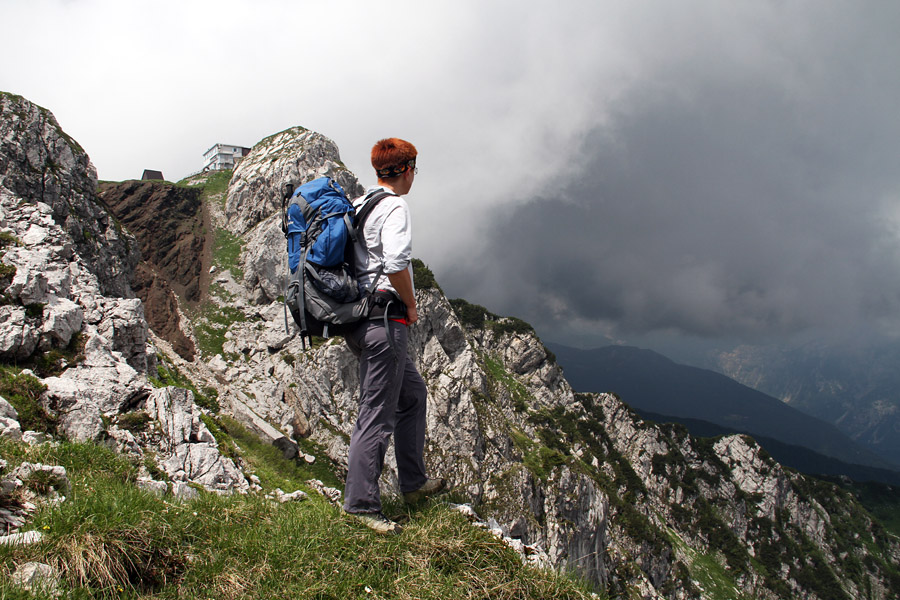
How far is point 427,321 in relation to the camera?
57875 mm

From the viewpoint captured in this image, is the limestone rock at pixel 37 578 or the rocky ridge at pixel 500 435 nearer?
the limestone rock at pixel 37 578

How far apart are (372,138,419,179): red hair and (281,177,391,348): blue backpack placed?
1.24 ft

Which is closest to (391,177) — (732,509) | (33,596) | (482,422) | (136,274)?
(33,596)

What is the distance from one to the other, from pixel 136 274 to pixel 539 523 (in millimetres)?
47409

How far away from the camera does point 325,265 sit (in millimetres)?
5043

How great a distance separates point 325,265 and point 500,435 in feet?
171

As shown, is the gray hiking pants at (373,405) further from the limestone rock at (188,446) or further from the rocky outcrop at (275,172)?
the rocky outcrop at (275,172)

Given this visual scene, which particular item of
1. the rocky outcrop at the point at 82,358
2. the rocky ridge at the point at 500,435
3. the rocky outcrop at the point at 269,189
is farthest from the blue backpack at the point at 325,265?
the rocky outcrop at the point at 269,189

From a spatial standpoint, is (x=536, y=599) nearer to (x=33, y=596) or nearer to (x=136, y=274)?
(x=33, y=596)

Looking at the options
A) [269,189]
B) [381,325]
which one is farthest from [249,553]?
[269,189]

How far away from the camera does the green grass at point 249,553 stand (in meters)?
3.52

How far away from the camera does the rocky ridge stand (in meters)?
9.75

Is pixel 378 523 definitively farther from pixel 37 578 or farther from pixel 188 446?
pixel 188 446

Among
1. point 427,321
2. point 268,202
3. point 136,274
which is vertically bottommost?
point 136,274
